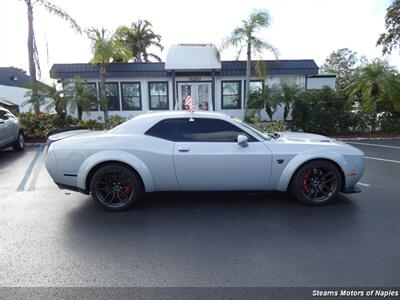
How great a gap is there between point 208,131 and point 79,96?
9370 millimetres

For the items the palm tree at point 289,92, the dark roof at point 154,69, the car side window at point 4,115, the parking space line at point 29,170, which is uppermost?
the dark roof at point 154,69

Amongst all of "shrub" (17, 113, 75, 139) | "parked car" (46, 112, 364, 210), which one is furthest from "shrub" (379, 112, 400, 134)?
"shrub" (17, 113, 75, 139)

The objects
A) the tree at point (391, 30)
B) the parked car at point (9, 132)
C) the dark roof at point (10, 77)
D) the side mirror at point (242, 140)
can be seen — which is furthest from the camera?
the dark roof at point (10, 77)

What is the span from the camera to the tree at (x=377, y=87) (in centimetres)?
1177

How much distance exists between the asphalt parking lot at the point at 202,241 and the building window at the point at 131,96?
11475mm

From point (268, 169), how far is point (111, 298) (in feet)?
9.07

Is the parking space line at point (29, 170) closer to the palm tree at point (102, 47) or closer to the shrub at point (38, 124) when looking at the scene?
the shrub at point (38, 124)

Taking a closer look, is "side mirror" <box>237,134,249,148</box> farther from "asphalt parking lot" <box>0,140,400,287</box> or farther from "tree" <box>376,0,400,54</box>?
"tree" <box>376,0,400,54</box>

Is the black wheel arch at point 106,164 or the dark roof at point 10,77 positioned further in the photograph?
the dark roof at point 10,77

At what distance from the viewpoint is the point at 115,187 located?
4.32 m

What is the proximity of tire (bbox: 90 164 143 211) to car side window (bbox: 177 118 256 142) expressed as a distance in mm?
981

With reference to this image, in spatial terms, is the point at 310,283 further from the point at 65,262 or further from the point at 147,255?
the point at 65,262

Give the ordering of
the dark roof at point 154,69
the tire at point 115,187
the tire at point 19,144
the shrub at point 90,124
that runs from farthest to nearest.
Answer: the dark roof at point 154,69
the shrub at point 90,124
the tire at point 19,144
the tire at point 115,187

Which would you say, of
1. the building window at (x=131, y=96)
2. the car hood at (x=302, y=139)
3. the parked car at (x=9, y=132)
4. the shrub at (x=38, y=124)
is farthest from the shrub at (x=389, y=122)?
the parked car at (x=9, y=132)
